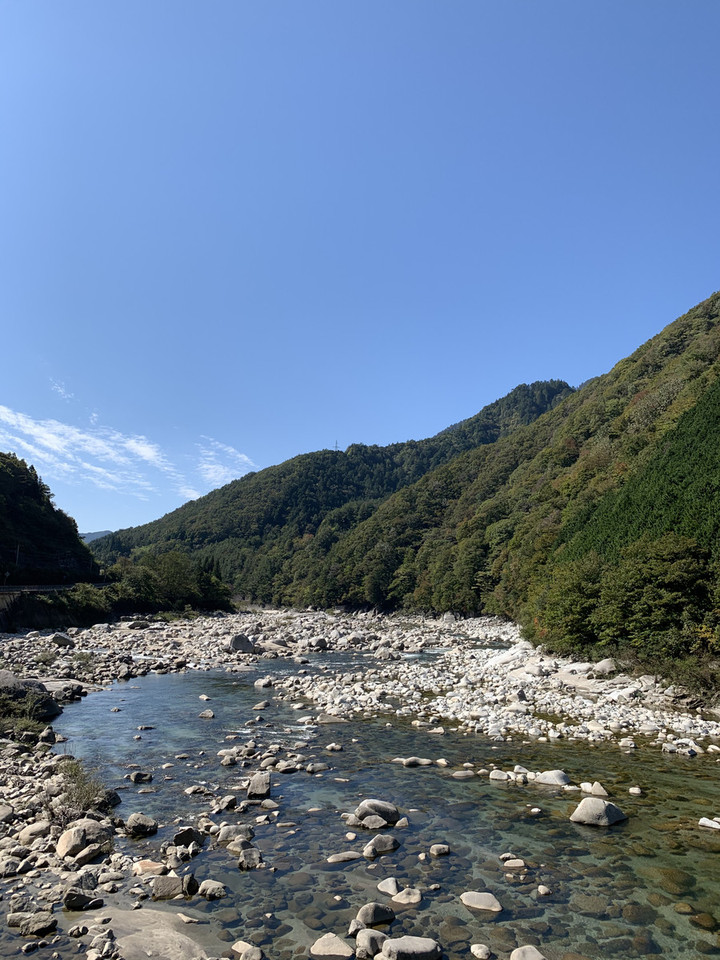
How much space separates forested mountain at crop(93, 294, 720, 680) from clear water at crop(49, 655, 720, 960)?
9.25 metres

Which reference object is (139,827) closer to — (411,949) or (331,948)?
(331,948)

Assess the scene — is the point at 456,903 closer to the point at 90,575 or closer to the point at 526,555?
the point at 526,555

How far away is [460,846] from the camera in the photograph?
8664mm

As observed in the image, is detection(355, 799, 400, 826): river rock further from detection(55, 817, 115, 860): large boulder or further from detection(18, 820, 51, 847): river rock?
detection(18, 820, 51, 847): river rock

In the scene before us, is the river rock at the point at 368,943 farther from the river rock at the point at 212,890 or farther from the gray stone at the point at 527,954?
the river rock at the point at 212,890

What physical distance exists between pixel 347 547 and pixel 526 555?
2557 inches

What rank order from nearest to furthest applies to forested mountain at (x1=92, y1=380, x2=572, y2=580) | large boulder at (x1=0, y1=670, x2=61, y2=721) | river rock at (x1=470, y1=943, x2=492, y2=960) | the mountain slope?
river rock at (x1=470, y1=943, x2=492, y2=960), large boulder at (x1=0, y1=670, x2=61, y2=721), the mountain slope, forested mountain at (x1=92, y1=380, x2=572, y2=580)

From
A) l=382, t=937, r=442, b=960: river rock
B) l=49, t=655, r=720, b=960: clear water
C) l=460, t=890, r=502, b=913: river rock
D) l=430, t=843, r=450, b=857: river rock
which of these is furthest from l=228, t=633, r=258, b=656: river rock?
l=382, t=937, r=442, b=960: river rock

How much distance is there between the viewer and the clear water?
21.2 feet

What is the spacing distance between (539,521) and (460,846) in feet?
156

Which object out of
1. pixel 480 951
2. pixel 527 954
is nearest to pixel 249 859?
pixel 480 951

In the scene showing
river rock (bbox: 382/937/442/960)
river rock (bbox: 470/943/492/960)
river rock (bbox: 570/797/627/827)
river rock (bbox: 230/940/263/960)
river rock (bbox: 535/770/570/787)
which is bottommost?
river rock (bbox: 535/770/570/787)

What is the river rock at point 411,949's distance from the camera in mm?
5816

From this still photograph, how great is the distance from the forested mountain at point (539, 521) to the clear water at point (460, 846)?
9252 millimetres
